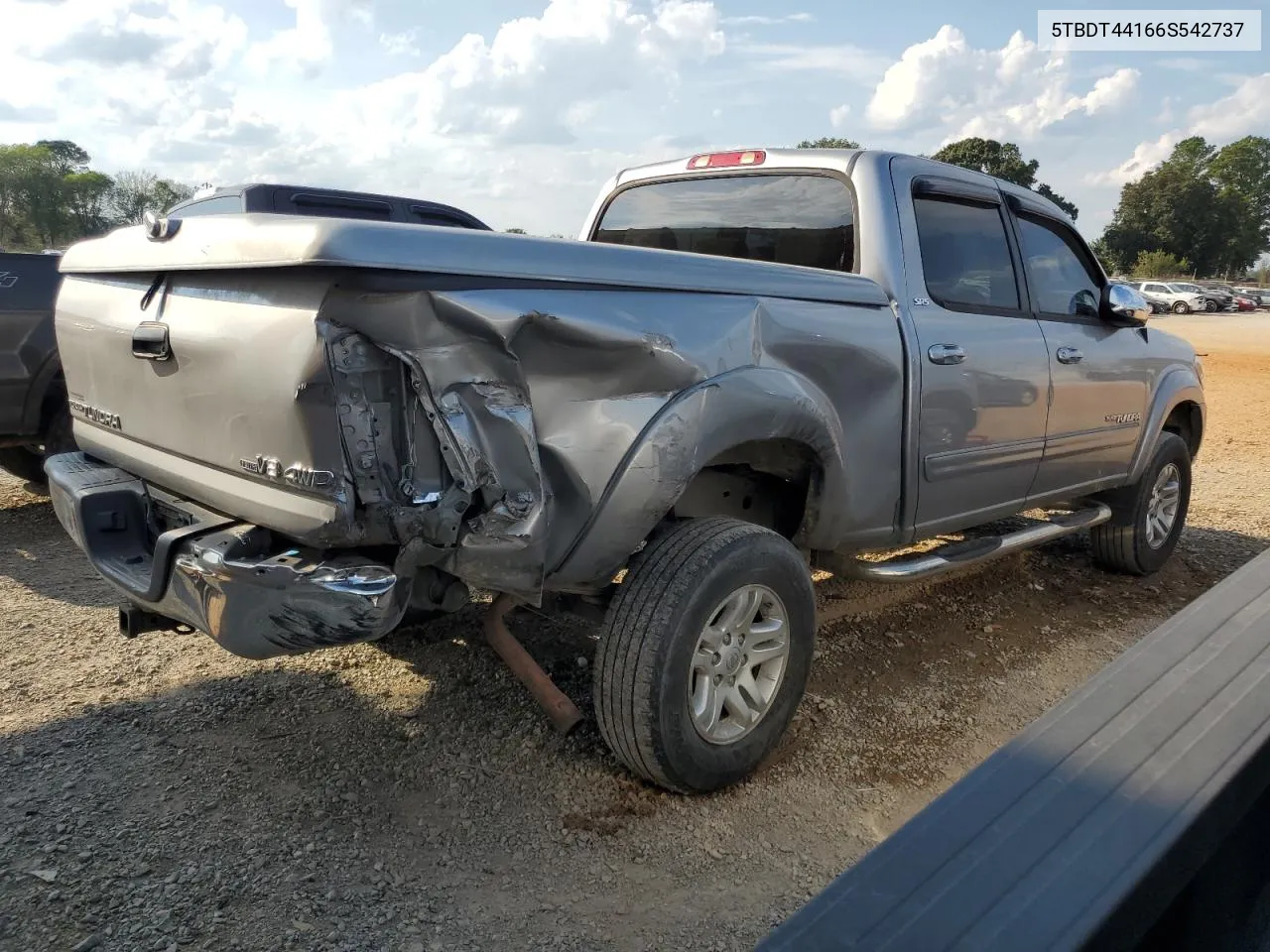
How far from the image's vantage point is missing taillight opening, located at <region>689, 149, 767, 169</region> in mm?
3904

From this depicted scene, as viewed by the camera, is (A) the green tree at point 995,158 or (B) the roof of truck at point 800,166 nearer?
(B) the roof of truck at point 800,166

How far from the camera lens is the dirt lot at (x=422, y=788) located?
228cm

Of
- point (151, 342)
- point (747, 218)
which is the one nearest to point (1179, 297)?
point (747, 218)

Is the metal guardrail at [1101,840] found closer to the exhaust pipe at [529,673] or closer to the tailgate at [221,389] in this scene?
the tailgate at [221,389]

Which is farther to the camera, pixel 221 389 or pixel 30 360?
pixel 30 360

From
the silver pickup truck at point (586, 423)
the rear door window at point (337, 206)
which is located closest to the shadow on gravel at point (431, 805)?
the silver pickup truck at point (586, 423)

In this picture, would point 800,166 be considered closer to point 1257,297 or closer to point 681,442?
point 681,442

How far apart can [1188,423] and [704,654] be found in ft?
13.6

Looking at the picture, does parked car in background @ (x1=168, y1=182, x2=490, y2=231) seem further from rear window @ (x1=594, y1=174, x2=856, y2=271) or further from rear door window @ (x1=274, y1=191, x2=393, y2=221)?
rear window @ (x1=594, y1=174, x2=856, y2=271)

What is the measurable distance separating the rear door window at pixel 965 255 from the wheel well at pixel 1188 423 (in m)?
1.94

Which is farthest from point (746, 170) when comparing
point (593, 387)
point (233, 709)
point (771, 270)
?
point (233, 709)

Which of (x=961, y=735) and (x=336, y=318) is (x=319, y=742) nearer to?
(x=336, y=318)

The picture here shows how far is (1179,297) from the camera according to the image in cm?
4169

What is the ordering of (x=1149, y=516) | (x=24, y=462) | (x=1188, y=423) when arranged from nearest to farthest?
(x=1149, y=516)
(x=1188, y=423)
(x=24, y=462)
